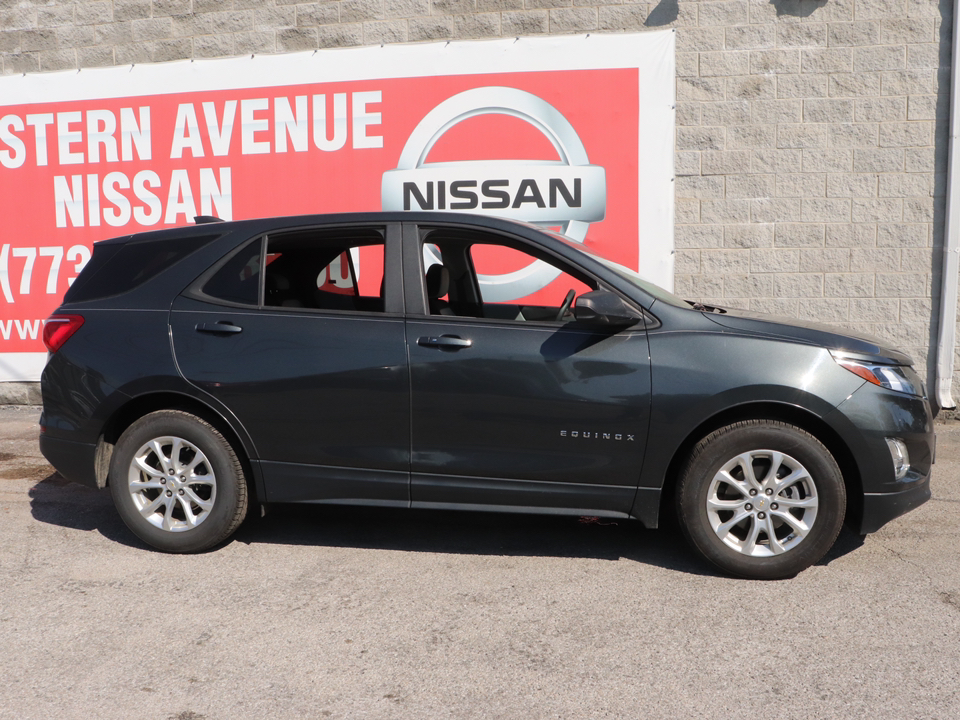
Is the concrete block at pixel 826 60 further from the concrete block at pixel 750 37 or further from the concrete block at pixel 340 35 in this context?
the concrete block at pixel 340 35

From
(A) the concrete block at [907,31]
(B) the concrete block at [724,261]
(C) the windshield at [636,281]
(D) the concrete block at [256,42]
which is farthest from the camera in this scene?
(D) the concrete block at [256,42]

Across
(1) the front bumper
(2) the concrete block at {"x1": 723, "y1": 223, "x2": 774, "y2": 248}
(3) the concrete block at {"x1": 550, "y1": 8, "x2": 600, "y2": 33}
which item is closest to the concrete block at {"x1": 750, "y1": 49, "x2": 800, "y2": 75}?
(2) the concrete block at {"x1": 723, "y1": 223, "x2": 774, "y2": 248}

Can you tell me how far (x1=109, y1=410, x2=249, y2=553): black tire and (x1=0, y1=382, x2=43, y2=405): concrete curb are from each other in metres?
5.08

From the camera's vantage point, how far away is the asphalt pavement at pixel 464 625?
9.28 ft

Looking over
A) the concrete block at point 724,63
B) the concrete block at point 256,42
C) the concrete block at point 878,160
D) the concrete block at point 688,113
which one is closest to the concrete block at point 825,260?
the concrete block at point 878,160

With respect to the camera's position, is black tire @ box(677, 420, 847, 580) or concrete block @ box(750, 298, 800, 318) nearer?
black tire @ box(677, 420, 847, 580)

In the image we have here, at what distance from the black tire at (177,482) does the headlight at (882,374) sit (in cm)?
297

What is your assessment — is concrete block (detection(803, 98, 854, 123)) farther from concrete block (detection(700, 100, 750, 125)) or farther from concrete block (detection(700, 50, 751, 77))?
concrete block (detection(700, 50, 751, 77))

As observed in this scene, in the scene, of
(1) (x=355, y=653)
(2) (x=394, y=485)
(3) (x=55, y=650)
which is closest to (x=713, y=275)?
(2) (x=394, y=485)

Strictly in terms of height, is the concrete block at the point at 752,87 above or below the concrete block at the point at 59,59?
below

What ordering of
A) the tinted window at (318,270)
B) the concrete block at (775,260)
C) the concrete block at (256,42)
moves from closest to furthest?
the tinted window at (318,270) → the concrete block at (775,260) → the concrete block at (256,42)

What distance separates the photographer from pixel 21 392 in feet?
28.5

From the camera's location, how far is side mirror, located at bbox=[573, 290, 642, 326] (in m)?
3.81

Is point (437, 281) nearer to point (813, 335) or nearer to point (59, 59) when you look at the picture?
point (813, 335)
